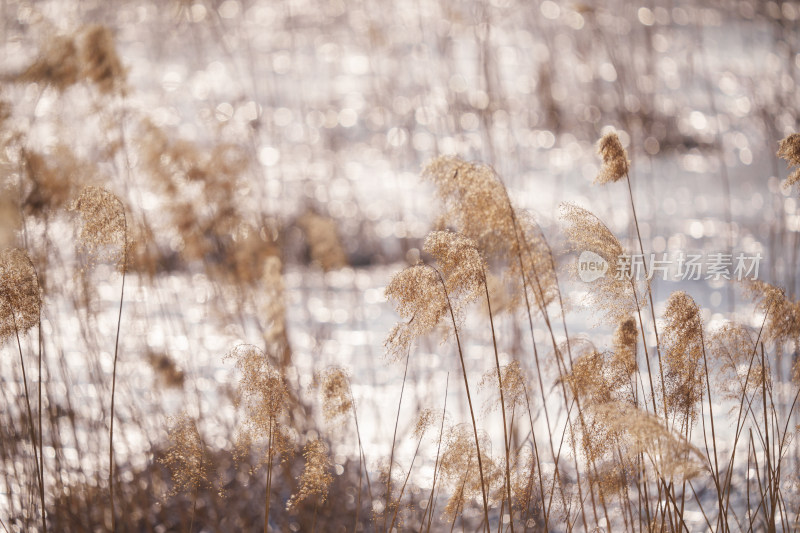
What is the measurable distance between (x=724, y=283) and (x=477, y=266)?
4.00 meters

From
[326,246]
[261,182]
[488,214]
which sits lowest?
[488,214]

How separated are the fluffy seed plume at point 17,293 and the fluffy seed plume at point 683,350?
60.3 inches

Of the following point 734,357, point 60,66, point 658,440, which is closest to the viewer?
point 658,440

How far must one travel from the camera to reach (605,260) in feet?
4.93

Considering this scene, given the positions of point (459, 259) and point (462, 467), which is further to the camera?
point (462, 467)

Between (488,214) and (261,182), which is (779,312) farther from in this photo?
(261,182)

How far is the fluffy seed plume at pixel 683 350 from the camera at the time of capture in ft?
4.78

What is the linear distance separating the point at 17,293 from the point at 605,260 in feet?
4.68

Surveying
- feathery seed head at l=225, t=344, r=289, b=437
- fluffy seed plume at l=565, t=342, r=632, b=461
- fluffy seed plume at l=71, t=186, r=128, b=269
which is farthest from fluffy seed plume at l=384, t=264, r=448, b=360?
fluffy seed plume at l=71, t=186, r=128, b=269

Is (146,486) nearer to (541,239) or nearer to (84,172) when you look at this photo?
(84,172)

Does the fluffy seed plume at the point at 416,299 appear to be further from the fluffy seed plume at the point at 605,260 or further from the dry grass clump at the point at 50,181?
the dry grass clump at the point at 50,181

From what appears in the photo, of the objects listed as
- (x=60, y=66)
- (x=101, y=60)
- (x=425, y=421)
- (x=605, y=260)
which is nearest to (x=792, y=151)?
(x=605, y=260)

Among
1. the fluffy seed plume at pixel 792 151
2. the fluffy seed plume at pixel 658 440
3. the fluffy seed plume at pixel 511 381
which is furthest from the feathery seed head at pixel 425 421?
the fluffy seed plume at pixel 792 151

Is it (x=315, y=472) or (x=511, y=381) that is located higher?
(x=511, y=381)
